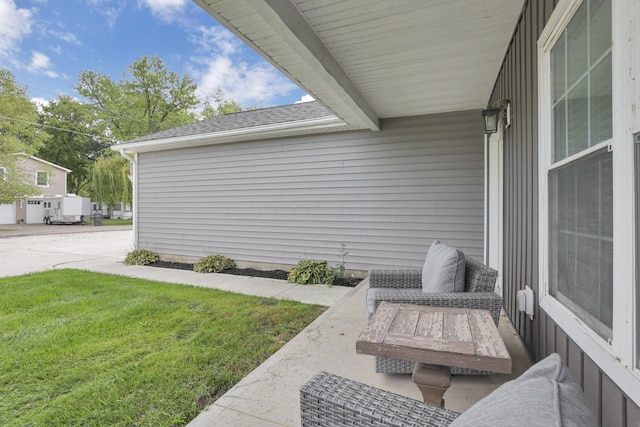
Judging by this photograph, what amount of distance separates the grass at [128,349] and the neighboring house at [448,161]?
1986 mm

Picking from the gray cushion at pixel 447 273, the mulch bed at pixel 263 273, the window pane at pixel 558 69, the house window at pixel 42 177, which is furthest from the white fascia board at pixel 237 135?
the house window at pixel 42 177

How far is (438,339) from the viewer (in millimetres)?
1485

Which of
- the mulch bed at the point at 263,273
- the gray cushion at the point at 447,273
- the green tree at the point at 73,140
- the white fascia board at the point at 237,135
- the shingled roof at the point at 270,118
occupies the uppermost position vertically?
the green tree at the point at 73,140

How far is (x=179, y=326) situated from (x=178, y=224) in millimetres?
4099

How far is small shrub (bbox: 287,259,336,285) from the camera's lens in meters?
5.25

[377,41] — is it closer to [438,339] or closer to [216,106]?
[438,339]

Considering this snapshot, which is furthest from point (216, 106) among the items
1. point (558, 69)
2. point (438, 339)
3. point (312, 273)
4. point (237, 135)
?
point (438, 339)

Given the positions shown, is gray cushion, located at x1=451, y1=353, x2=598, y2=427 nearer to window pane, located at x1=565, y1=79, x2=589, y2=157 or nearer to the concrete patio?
window pane, located at x1=565, y1=79, x2=589, y2=157

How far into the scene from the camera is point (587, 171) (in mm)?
1397

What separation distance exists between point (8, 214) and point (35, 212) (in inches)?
51.7

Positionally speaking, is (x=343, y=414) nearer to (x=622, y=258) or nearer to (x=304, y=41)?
(x=622, y=258)

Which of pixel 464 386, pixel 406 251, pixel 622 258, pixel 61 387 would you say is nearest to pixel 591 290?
pixel 622 258

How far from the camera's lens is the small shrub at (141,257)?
696 cm

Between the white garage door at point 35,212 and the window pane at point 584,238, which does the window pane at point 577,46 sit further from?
the white garage door at point 35,212
